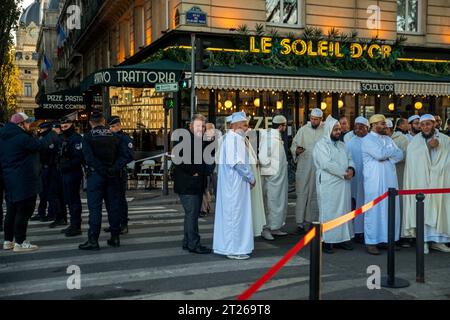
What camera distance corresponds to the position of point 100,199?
7926 millimetres

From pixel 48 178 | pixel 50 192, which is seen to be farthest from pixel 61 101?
pixel 50 192

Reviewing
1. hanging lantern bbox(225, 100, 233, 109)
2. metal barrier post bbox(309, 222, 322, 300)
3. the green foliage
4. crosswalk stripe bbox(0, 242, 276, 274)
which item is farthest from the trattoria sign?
metal barrier post bbox(309, 222, 322, 300)

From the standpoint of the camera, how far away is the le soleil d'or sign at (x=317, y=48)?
18656 mm

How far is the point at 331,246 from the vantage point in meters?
7.96

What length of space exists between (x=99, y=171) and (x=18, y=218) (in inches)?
52.5

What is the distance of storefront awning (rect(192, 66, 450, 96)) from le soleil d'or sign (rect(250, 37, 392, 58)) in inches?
32.6

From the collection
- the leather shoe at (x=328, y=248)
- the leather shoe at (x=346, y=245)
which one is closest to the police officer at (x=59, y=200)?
the leather shoe at (x=328, y=248)

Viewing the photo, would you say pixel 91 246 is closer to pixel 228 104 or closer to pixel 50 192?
pixel 50 192

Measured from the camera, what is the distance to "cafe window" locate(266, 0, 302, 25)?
1959 centimetres
